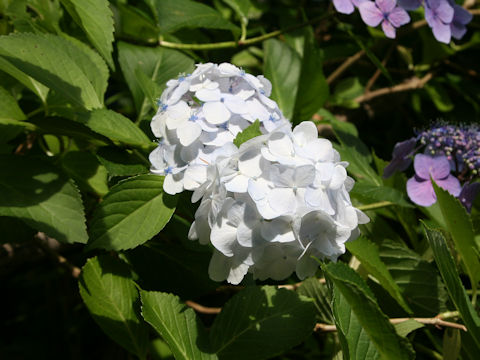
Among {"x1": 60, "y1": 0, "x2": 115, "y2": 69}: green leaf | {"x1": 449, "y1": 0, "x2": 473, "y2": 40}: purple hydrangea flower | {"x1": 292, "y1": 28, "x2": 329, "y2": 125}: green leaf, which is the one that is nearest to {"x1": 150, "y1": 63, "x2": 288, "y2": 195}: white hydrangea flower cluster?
{"x1": 60, "y1": 0, "x2": 115, "y2": 69}: green leaf

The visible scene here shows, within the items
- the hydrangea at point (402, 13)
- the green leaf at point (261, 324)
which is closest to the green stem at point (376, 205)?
Result: the green leaf at point (261, 324)

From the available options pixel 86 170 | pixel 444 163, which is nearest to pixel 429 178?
pixel 444 163

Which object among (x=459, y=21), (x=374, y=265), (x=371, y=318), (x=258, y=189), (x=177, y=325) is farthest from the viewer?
(x=459, y=21)

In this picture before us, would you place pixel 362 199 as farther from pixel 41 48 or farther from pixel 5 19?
pixel 5 19

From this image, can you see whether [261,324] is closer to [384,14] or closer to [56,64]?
[56,64]

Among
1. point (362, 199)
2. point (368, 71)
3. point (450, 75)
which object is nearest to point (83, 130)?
point (362, 199)

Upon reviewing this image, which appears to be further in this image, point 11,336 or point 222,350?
point 11,336

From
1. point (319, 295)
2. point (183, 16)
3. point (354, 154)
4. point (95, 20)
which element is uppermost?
point (95, 20)
